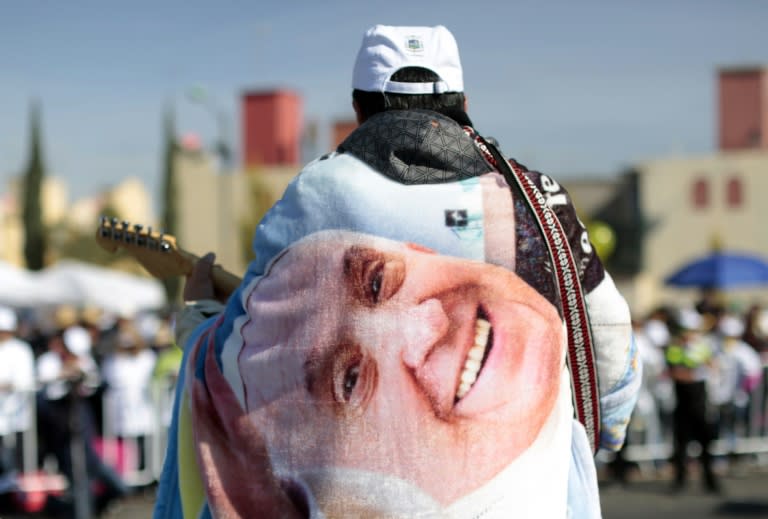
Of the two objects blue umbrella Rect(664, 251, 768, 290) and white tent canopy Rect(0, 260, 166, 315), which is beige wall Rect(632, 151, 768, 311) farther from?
blue umbrella Rect(664, 251, 768, 290)

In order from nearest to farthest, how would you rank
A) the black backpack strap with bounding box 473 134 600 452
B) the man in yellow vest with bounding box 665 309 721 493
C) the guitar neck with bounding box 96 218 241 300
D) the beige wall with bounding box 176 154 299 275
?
the black backpack strap with bounding box 473 134 600 452 → the guitar neck with bounding box 96 218 241 300 → the man in yellow vest with bounding box 665 309 721 493 → the beige wall with bounding box 176 154 299 275

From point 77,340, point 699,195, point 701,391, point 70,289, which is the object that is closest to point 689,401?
point 701,391

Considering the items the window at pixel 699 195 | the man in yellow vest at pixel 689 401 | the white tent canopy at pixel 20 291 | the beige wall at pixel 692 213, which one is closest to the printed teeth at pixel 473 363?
the man in yellow vest at pixel 689 401

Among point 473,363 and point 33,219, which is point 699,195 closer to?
point 33,219

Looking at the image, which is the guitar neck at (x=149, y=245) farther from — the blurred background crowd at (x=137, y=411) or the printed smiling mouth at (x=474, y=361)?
the blurred background crowd at (x=137, y=411)

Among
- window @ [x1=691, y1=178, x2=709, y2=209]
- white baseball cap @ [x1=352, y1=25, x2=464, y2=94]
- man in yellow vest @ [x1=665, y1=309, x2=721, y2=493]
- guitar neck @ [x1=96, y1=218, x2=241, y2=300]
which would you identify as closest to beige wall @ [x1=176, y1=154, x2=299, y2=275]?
window @ [x1=691, y1=178, x2=709, y2=209]

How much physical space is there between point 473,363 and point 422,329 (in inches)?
4.0

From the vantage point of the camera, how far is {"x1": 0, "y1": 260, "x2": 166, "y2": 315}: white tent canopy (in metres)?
21.2

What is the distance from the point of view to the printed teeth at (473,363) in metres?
1.99

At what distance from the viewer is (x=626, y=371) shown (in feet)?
7.24

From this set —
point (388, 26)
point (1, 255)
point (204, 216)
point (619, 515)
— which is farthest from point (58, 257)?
point (388, 26)

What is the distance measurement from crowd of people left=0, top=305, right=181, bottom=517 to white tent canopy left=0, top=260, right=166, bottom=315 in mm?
10210

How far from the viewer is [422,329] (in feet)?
6.56

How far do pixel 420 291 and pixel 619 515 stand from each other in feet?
26.4
